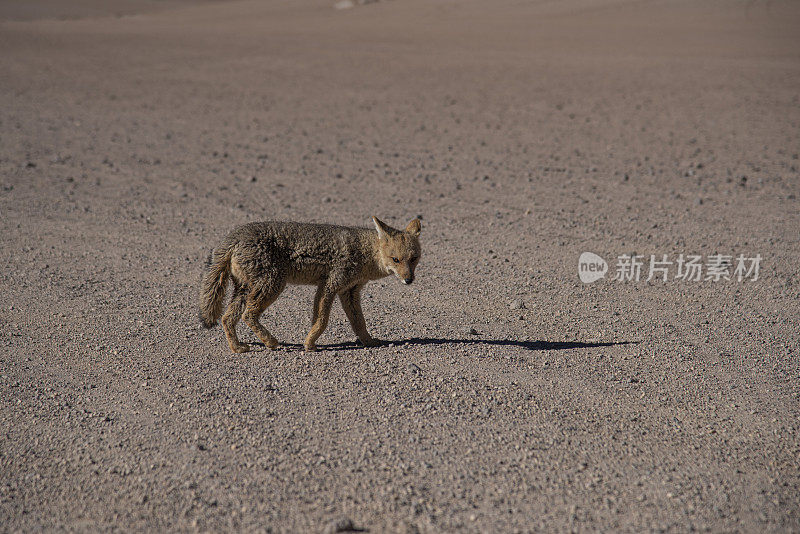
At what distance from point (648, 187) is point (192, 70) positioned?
1665cm

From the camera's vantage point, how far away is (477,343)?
691 cm

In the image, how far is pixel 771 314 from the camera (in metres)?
7.81

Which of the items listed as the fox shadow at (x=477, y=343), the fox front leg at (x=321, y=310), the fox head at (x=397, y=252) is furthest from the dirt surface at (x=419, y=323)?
the fox head at (x=397, y=252)

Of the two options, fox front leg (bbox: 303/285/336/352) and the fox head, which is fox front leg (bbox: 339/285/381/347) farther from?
the fox head

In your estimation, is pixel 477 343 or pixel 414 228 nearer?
pixel 414 228

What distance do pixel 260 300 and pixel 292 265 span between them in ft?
1.30

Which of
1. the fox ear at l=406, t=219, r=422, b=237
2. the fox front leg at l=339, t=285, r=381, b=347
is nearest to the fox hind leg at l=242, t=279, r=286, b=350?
the fox front leg at l=339, t=285, r=381, b=347

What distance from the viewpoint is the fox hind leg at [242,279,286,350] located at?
6.21 meters

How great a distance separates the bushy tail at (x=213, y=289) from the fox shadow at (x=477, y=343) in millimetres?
583

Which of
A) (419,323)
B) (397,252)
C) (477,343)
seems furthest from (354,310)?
(477,343)

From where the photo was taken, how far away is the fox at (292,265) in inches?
245

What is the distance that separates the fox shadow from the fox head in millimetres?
816

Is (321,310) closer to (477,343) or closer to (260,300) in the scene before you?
(260,300)

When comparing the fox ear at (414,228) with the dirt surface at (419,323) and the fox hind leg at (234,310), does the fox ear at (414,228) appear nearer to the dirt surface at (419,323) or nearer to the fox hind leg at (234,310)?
the dirt surface at (419,323)
